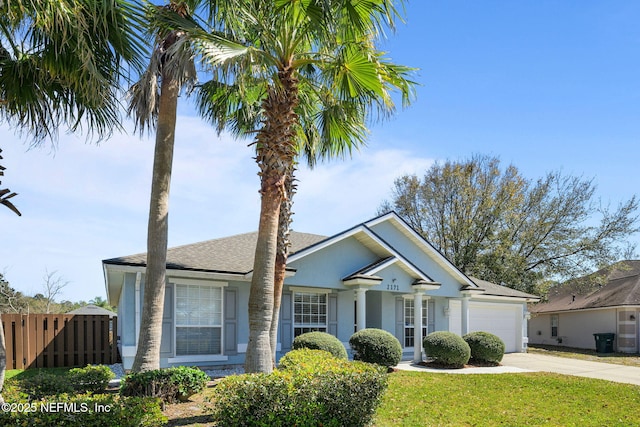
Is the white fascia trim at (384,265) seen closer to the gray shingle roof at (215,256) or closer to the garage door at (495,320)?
the gray shingle roof at (215,256)

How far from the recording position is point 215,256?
49.7 feet

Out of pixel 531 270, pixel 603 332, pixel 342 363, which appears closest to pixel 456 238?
pixel 531 270

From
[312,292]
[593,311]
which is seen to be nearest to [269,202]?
[312,292]

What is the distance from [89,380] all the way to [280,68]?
6.89m

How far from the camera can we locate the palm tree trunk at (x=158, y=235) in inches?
359

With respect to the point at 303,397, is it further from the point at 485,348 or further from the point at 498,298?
the point at 498,298

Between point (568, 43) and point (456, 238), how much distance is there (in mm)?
19082

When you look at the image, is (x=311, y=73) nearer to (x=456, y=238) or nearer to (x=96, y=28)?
(x=96, y=28)

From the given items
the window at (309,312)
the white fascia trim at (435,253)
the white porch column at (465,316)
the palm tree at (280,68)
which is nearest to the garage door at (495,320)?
the white porch column at (465,316)

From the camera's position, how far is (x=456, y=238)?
30609mm

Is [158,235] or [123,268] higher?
[158,235]

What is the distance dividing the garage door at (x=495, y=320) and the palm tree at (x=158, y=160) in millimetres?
14449

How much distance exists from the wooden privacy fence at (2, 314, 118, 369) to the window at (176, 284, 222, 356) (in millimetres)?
3741

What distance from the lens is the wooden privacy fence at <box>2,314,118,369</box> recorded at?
1473 centimetres
